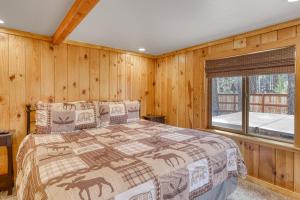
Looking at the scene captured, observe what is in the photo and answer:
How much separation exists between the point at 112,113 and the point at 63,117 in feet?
2.36

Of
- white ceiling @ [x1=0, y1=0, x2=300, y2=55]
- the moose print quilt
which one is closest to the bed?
the moose print quilt

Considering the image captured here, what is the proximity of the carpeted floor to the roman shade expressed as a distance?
153cm

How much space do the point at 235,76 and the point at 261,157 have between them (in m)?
1.21

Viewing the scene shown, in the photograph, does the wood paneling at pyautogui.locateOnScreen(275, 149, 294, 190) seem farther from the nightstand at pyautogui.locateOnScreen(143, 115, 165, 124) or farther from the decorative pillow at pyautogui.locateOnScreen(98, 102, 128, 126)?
the decorative pillow at pyautogui.locateOnScreen(98, 102, 128, 126)

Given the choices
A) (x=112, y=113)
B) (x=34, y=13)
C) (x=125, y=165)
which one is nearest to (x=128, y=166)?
(x=125, y=165)

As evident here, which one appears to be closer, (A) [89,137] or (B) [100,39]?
(A) [89,137]

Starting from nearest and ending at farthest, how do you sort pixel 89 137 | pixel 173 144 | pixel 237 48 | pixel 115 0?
pixel 115 0 < pixel 173 144 < pixel 89 137 < pixel 237 48

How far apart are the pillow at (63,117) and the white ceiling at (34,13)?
1.02 metres

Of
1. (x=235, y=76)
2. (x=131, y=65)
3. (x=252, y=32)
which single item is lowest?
(x=235, y=76)

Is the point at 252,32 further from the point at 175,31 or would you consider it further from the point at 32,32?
the point at 32,32

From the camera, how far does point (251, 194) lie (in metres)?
2.16

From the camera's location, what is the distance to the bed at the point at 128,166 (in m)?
Answer: 1.04

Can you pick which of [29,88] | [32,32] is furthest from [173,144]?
[32,32]

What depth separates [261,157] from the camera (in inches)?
96.3
